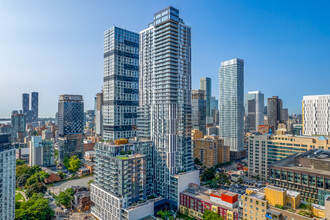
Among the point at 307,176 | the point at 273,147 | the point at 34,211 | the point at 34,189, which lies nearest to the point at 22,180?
the point at 34,189

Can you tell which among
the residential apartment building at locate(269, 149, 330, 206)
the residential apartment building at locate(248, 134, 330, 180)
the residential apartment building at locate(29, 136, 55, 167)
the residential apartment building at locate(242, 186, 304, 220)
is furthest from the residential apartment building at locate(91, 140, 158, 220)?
the residential apartment building at locate(29, 136, 55, 167)

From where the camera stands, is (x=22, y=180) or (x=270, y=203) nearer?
(x=270, y=203)

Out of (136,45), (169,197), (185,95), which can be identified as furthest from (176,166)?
(136,45)

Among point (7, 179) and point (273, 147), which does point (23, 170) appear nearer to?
point (7, 179)

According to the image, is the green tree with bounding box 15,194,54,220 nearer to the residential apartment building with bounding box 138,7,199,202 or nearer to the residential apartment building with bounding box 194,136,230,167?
the residential apartment building with bounding box 138,7,199,202

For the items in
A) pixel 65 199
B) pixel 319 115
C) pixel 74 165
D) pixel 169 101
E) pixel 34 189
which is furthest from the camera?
pixel 319 115

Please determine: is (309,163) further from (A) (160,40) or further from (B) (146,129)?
(A) (160,40)

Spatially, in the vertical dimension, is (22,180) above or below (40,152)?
below

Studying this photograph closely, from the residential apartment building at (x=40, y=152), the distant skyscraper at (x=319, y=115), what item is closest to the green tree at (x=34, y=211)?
the residential apartment building at (x=40, y=152)
